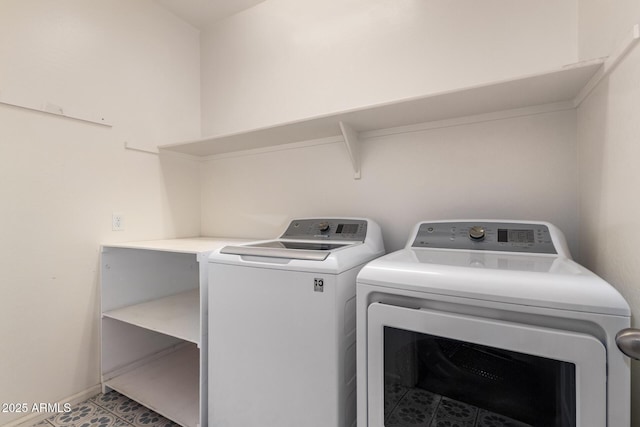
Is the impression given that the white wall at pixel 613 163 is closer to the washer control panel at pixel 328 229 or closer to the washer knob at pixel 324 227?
the washer control panel at pixel 328 229

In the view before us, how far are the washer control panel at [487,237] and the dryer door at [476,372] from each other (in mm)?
485

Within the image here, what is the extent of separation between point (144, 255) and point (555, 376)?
2217mm

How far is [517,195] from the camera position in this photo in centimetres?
132

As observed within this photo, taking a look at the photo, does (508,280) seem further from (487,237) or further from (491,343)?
(487,237)

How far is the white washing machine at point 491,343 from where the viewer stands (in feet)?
2.06

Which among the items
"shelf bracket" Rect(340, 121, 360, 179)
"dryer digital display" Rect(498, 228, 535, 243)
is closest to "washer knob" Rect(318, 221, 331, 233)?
"shelf bracket" Rect(340, 121, 360, 179)

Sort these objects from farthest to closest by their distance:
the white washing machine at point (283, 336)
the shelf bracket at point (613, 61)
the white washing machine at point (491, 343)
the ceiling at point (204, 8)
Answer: the ceiling at point (204, 8) → the white washing machine at point (283, 336) → the shelf bracket at point (613, 61) → the white washing machine at point (491, 343)

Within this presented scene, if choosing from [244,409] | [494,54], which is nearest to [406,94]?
[494,54]

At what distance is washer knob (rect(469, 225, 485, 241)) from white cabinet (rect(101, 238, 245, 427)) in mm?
1221

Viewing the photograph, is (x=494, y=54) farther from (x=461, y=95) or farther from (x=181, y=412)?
(x=181, y=412)

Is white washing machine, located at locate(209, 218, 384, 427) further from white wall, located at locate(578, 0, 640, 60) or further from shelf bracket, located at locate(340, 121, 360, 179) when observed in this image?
white wall, located at locate(578, 0, 640, 60)

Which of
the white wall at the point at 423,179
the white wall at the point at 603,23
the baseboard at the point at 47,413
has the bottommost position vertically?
the baseboard at the point at 47,413

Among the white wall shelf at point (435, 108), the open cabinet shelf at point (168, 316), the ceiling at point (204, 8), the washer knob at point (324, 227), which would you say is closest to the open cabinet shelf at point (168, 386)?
the open cabinet shelf at point (168, 316)

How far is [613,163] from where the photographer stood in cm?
88
